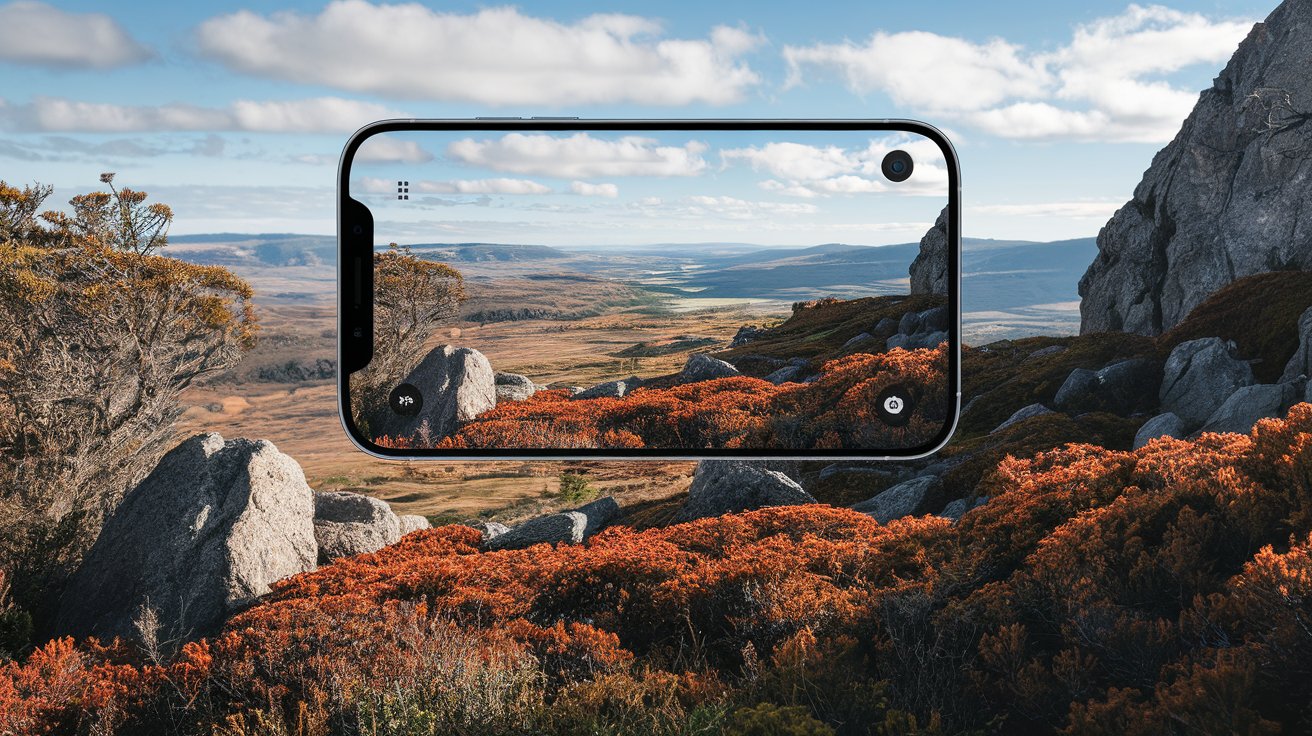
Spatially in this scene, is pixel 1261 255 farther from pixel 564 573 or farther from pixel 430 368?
pixel 430 368

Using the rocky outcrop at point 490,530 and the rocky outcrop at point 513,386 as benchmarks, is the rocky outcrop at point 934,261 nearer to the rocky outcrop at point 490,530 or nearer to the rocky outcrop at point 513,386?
the rocky outcrop at point 513,386

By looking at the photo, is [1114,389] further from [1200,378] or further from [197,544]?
[197,544]

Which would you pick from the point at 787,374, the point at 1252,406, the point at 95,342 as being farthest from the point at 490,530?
the point at 95,342

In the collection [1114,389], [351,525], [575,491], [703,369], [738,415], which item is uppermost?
[703,369]

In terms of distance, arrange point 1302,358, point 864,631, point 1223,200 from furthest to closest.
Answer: point 1223,200 < point 1302,358 < point 864,631

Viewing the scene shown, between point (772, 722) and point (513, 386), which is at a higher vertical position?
point (513, 386)

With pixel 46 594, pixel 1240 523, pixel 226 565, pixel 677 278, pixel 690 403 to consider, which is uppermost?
pixel 677 278

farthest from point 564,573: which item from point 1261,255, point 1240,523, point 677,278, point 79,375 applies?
point 1261,255
